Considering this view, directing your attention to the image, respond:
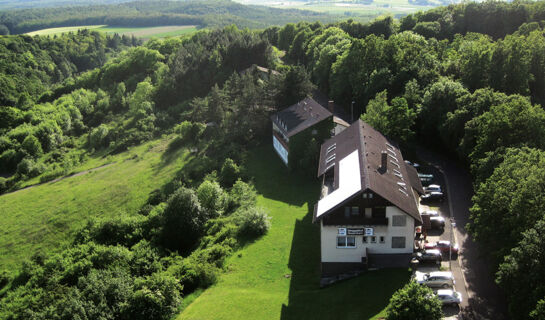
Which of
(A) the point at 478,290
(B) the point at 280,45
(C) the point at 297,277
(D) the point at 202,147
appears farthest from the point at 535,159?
(B) the point at 280,45

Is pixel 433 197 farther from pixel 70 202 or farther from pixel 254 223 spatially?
pixel 70 202

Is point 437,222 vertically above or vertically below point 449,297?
above

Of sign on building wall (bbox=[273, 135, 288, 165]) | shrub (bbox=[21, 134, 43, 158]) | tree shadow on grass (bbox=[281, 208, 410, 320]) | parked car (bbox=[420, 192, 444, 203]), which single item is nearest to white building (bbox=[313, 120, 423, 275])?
tree shadow on grass (bbox=[281, 208, 410, 320])

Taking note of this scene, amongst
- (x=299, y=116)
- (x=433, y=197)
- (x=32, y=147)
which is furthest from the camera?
(x=32, y=147)

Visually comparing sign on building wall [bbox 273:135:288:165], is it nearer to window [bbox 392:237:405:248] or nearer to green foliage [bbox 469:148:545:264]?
window [bbox 392:237:405:248]

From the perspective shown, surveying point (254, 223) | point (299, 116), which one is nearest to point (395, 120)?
point (299, 116)

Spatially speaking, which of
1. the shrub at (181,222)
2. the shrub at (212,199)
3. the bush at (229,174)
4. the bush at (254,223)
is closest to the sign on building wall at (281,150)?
the bush at (229,174)
